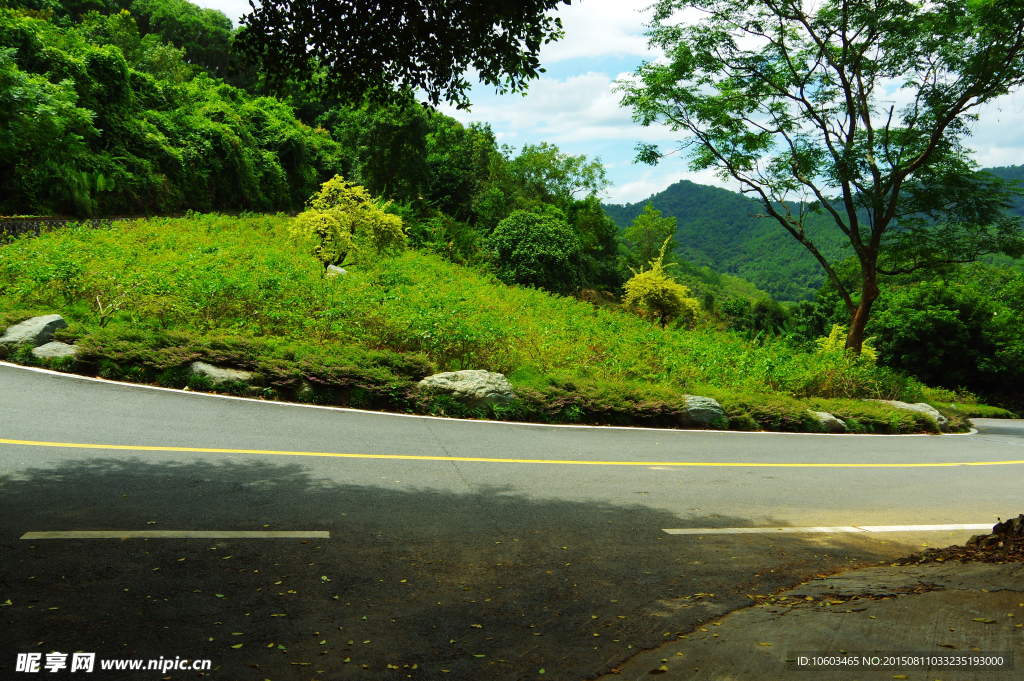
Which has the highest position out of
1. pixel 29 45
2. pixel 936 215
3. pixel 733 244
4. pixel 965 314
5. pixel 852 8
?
pixel 733 244

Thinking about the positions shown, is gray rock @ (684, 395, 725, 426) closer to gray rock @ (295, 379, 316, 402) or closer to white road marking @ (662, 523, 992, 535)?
white road marking @ (662, 523, 992, 535)

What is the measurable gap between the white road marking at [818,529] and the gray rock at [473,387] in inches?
218

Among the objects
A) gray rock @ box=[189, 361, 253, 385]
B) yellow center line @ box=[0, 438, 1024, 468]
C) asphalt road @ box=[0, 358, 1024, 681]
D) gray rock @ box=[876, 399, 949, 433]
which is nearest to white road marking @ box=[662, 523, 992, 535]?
asphalt road @ box=[0, 358, 1024, 681]

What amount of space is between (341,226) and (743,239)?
128m

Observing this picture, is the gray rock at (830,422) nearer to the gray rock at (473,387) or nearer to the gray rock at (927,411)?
the gray rock at (927,411)

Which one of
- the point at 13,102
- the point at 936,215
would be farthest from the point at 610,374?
the point at 936,215

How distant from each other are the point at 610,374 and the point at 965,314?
26.7 m

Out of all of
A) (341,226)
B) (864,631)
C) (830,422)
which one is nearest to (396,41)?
(864,631)

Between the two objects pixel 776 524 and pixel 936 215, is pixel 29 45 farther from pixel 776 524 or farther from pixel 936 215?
pixel 936 215

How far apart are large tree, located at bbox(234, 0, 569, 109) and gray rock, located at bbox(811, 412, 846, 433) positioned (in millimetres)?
10949

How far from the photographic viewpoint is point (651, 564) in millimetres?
4746

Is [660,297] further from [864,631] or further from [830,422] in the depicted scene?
[864,631]

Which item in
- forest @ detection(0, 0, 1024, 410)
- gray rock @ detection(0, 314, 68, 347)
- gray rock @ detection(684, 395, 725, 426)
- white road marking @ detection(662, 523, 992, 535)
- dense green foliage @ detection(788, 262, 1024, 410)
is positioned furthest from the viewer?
dense green foliage @ detection(788, 262, 1024, 410)

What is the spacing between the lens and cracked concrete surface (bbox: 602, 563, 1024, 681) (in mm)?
2807
